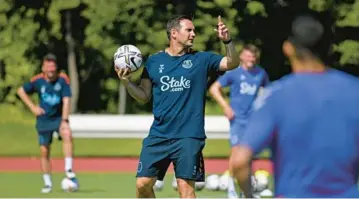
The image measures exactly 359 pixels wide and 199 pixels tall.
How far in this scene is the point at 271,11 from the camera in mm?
37438

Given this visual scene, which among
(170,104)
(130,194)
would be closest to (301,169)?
(170,104)

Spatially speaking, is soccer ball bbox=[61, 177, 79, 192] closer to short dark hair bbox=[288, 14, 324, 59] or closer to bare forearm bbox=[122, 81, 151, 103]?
bare forearm bbox=[122, 81, 151, 103]

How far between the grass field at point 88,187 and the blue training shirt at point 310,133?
10203mm

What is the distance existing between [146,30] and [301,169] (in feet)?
103

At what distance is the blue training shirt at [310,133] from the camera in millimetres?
4426

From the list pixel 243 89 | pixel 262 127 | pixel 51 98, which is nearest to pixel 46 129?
pixel 51 98

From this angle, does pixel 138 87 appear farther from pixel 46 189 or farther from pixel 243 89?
pixel 46 189

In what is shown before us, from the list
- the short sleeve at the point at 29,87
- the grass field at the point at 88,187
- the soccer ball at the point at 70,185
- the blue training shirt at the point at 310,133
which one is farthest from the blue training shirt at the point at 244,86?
the blue training shirt at the point at 310,133

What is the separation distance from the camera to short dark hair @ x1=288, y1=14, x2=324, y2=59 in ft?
14.5

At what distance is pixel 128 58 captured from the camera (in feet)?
33.5

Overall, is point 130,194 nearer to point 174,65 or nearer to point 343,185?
point 174,65

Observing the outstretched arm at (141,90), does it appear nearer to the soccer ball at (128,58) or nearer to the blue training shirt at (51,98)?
the soccer ball at (128,58)

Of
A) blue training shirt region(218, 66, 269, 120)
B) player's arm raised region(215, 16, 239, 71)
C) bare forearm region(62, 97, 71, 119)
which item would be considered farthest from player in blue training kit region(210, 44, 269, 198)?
player's arm raised region(215, 16, 239, 71)

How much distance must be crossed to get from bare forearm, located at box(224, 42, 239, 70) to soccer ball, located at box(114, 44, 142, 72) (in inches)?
38.4
